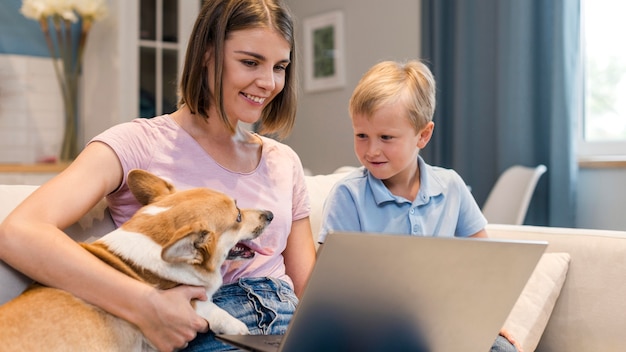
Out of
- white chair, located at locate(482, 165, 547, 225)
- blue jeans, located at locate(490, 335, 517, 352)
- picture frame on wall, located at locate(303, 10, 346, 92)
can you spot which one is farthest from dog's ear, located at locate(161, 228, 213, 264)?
picture frame on wall, located at locate(303, 10, 346, 92)

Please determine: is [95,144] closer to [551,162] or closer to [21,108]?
[551,162]

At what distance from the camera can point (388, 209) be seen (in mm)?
Answer: 1764

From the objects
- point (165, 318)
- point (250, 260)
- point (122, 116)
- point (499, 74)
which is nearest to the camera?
point (165, 318)

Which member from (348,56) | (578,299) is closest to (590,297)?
(578,299)

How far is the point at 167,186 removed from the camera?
4.66ft

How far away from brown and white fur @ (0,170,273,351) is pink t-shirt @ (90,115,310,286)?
115 mm

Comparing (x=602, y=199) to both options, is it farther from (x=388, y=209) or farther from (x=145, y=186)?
(x=145, y=186)

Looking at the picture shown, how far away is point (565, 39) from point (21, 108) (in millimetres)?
3238

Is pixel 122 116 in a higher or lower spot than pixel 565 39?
lower

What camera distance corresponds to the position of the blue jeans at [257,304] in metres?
1.44

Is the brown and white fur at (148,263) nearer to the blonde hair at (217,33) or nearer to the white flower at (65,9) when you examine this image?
the blonde hair at (217,33)

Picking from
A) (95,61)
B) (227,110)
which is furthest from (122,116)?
(227,110)

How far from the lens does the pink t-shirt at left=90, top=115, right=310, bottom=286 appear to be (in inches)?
58.7

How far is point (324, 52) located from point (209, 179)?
3780mm
